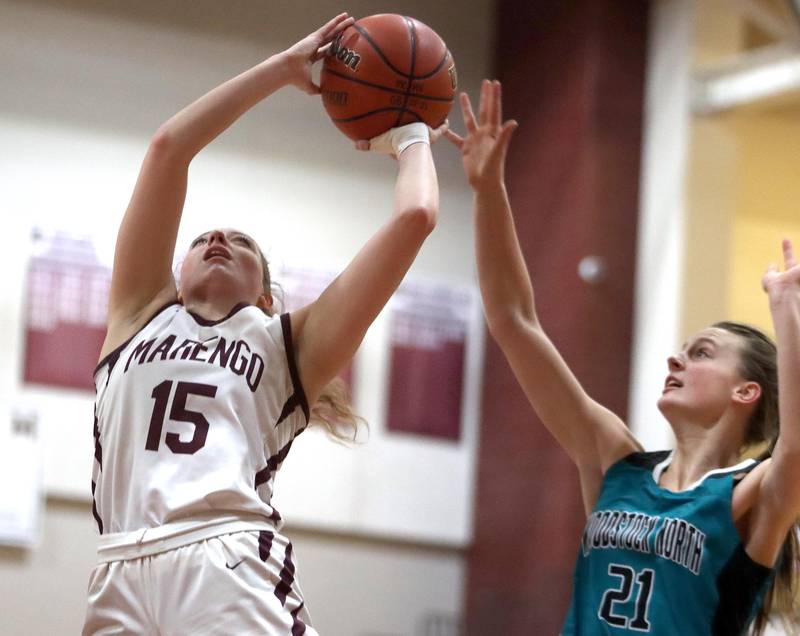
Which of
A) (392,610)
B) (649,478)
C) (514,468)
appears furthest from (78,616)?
(649,478)

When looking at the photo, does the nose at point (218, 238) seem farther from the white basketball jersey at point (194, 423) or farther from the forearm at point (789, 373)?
the forearm at point (789, 373)

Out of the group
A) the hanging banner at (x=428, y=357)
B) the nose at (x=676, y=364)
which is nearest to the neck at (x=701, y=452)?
the nose at (x=676, y=364)

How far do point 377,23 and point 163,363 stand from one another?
105 centimetres

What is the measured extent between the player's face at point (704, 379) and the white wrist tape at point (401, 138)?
2.70 feet

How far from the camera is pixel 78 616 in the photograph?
6.62 m

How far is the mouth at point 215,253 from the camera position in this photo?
2.76 metres

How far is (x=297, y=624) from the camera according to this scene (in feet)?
8.08

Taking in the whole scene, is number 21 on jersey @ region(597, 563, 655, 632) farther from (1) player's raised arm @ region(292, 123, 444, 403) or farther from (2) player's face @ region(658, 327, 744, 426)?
(1) player's raised arm @ region(292, 123, 444, 403)

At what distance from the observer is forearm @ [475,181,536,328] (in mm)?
3236

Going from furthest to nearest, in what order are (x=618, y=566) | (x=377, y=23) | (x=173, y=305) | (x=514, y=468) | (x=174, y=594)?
(x=514, y=468)
(x=377, y=23)
(x=618, y=566)
(x=173, y=305)
(x=174, y=594)

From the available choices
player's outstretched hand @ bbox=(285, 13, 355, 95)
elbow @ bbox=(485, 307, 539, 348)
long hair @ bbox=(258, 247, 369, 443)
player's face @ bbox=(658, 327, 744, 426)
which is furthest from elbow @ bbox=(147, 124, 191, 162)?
player's face @ bbox=(658, 327, 744, 426)

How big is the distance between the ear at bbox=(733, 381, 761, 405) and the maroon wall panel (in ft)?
12.5

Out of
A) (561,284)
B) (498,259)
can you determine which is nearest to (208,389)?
(498,259)

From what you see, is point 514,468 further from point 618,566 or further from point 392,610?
point 618,566
